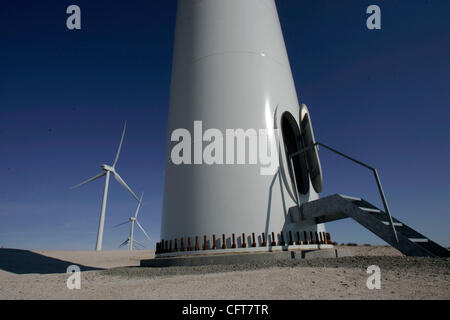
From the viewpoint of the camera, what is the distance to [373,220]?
7258 millimetres

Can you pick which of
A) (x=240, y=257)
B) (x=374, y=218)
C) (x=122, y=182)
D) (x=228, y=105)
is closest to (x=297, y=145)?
(x=228, y=105)

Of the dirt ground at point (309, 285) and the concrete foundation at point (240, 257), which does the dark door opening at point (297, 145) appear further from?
the dirt ground at point (309, 285)

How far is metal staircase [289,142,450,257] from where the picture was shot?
6.69 metres

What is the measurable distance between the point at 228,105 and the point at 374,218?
585cm

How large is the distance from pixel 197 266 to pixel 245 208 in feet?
7.50

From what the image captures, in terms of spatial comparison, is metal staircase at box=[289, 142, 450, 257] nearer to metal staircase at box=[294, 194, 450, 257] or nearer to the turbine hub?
metal staircase at box=[294, 194, 450, 257]

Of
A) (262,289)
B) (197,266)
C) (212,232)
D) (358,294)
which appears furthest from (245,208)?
(358,294)

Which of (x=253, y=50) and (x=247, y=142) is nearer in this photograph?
(x=247, y=142)

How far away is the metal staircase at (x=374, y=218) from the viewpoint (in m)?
6.69

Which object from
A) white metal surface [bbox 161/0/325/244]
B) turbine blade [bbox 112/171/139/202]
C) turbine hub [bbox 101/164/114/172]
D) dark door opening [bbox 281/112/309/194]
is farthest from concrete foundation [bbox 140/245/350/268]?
turbine hub [bbox 101/164/114/172]

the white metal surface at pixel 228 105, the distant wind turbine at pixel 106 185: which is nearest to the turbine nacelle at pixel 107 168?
the distant wind turbine at pixel 106 185

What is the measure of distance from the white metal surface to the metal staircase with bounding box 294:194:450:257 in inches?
32.5
